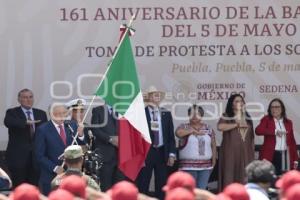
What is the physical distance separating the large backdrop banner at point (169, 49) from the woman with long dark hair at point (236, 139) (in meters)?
0.49

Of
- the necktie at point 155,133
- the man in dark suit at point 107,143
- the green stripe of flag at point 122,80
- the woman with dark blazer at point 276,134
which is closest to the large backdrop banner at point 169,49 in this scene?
the woman with dark blazer at point 276,134

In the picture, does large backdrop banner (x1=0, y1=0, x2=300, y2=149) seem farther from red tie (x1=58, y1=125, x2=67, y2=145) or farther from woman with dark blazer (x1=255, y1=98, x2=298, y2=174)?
red tie (x1=58, y1=125, x2=67, y2=145)

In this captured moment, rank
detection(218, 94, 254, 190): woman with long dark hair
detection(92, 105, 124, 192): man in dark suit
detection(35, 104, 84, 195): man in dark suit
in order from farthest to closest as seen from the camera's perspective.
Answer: detection(218, 94, 254, 190): woman with long dark hair, detection(92, 105, 124, 192): man in dark suit, detection(35, 104, 84, 195): man in dark suit

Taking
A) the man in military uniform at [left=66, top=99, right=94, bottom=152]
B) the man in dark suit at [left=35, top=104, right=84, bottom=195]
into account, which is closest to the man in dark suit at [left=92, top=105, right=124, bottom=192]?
the man in military uniform at [left=66, top=99, right=94, bottom=152]

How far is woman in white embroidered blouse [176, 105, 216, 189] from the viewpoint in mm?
14180

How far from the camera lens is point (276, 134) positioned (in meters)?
14.4

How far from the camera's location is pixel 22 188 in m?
7.78

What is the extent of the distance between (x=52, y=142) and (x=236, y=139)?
250 cm

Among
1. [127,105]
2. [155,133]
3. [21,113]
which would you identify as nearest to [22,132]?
[21,113]

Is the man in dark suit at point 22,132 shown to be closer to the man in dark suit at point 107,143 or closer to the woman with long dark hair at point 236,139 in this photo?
the man in dark suit at point 107,143

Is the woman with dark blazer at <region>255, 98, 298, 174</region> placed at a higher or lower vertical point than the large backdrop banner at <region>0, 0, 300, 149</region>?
lower

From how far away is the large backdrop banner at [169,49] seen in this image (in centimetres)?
1477

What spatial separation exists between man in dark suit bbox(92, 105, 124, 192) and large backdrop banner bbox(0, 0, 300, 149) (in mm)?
837

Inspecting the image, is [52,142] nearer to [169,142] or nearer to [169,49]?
[169,142]
